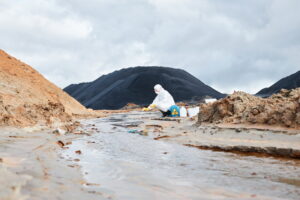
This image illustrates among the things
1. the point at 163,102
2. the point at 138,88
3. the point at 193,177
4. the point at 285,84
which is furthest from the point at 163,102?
the point at 138,88

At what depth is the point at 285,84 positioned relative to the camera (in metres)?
50.9

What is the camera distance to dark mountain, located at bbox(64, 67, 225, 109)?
6519 cm

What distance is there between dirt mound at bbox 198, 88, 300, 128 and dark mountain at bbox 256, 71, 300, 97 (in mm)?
43073

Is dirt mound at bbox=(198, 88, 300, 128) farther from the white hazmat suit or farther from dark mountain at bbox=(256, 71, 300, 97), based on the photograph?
dark mountain at bbox=(256, 71, 300, 97)

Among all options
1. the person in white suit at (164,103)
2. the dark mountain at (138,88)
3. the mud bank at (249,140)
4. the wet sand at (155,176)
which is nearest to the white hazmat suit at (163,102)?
→ the person in white suit at (164,103)

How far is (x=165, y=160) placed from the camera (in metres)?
4.40

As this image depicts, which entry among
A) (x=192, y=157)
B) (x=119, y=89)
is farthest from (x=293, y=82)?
(x=192, y=157)

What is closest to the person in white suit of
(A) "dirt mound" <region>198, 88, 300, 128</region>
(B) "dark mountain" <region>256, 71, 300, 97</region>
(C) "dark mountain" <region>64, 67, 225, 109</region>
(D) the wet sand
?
(A) "dirt mound" <region>198, 88, 300, 128</region>

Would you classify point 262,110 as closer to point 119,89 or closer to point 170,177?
point 170,177

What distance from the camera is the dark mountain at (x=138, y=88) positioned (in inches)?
2566

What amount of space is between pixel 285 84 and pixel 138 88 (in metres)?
33.8

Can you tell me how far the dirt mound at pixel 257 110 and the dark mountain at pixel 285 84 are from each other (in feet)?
141

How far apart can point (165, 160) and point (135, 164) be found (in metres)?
0.63

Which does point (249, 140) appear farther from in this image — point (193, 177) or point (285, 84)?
point (285, 84)
